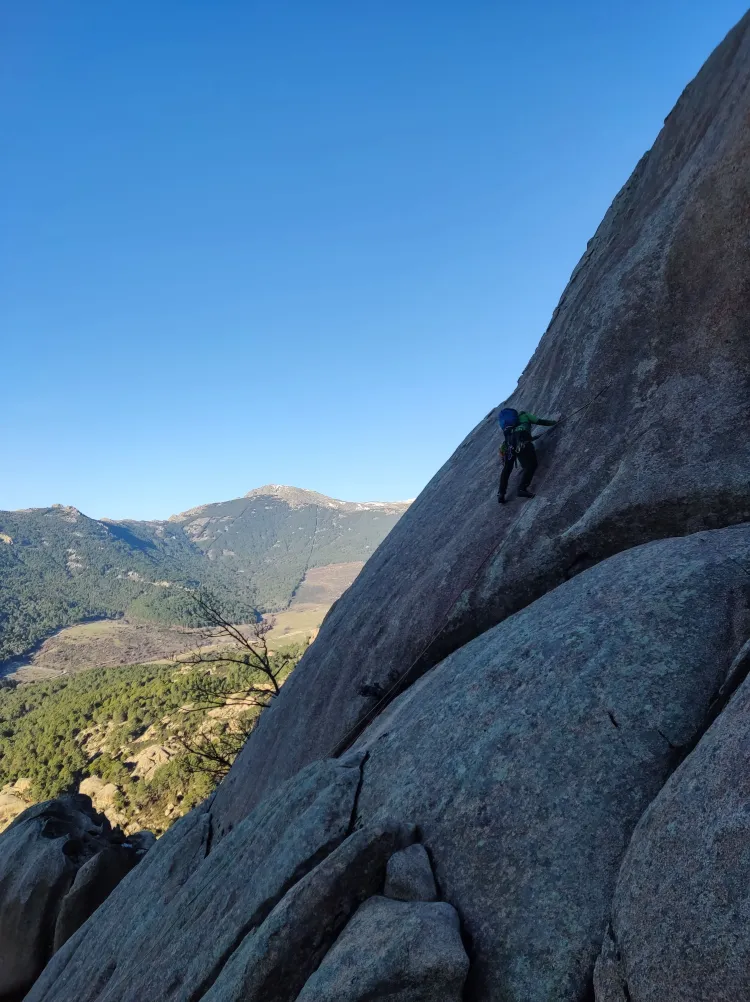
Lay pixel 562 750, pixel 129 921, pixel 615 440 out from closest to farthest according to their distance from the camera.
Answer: pixel 562 750 < pixel 615 440 < pixel 129 921

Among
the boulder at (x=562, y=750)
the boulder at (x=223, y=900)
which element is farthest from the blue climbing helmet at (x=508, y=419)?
the boulder at (x=223, y=900)

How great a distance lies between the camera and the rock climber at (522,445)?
11.4 meters

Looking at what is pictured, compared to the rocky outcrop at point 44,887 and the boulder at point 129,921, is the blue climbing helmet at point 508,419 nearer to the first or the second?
the boulder at point 129,921

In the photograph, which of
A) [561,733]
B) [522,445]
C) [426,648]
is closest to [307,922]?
[561,733]

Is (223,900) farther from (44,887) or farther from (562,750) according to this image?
(44,887)

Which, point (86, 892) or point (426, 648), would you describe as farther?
point (86, 892)

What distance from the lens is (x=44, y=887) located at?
675 inches

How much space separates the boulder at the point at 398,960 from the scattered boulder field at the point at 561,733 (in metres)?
0.02

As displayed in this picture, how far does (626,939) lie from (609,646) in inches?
119

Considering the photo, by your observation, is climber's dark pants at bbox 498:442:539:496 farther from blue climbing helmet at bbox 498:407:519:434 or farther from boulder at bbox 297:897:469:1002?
boulder at bbox 297:897:469:1002

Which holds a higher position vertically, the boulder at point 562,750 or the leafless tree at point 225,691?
the boulder at point 562,750

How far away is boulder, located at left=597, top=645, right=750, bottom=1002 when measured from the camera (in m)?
3.99

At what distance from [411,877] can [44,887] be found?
57.1 ft

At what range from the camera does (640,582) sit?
7398 millimetres
